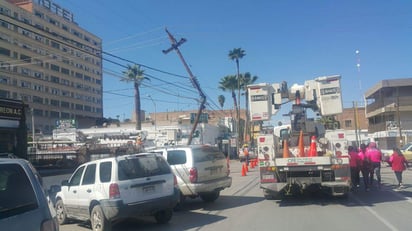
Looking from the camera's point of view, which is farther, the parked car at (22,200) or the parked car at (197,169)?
the parked car at (197,169)

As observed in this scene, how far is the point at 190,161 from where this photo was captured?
12188mm

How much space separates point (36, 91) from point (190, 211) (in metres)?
83.2

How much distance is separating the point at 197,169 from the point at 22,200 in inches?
321

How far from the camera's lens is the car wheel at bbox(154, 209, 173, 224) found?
1009cm

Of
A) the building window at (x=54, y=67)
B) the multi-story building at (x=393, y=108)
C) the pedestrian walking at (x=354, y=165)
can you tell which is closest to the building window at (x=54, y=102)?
the building window at (x=54, y=67)

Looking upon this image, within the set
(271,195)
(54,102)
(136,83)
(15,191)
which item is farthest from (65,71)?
(15,191)

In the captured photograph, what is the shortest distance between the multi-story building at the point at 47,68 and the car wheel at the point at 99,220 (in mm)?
64042

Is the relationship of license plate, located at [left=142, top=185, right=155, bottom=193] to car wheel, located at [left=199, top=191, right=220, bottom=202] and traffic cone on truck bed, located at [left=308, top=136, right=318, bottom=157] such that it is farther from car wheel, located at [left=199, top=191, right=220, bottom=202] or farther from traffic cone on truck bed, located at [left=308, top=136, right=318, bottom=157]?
traffic cone on truck bed, located at [left=308, top=136, right=318, bottom=157]

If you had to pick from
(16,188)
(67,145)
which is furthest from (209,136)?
(16,188)

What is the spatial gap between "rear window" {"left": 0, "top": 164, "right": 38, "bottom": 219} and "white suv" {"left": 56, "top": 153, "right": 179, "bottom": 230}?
472 centimetres

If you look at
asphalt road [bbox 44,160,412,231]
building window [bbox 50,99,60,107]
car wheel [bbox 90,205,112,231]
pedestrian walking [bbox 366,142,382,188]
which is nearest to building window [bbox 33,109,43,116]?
building window [bbox 50,99,60,107]

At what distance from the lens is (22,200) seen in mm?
4137

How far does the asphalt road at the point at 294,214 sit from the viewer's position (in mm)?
8875

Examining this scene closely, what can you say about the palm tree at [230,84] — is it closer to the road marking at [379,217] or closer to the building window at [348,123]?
the building window at [348,123]
